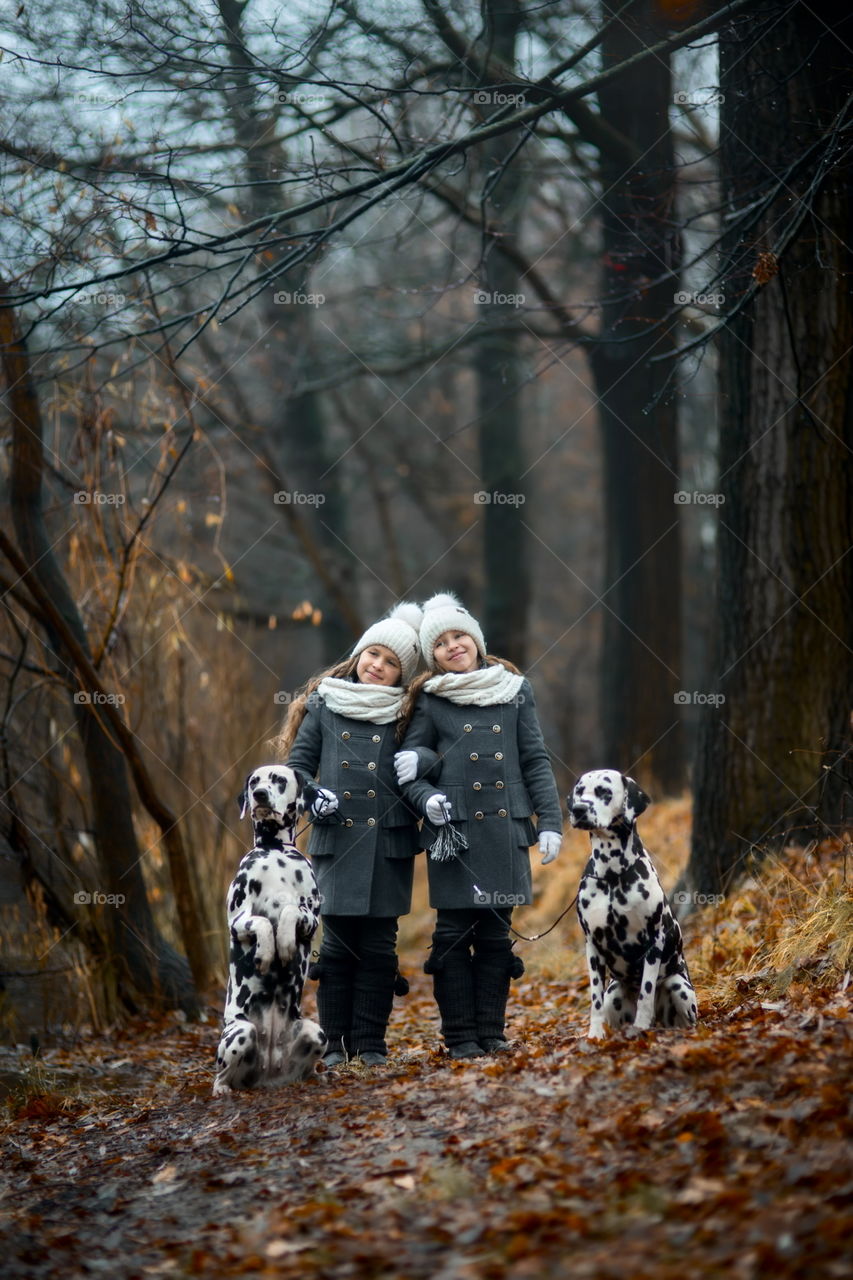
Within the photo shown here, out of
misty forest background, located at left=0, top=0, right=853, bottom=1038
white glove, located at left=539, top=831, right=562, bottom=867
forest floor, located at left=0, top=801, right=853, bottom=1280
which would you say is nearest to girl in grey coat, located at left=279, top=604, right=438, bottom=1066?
forest floor, located at left=0, top=801, right=853, bottom=1280

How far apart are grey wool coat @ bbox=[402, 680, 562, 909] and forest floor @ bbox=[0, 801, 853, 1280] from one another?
26.7 inches

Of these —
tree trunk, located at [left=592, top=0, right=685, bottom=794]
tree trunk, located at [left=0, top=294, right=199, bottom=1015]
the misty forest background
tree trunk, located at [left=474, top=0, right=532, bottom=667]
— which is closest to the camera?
the misty forest background

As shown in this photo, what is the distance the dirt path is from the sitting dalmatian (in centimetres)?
13

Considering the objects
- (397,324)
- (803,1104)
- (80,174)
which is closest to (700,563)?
(397,324)

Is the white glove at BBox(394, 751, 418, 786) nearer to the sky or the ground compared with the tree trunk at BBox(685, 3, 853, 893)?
nearer to the ground

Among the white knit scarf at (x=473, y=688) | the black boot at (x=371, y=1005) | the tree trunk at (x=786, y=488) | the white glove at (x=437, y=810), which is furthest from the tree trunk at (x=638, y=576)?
the white glove at (x=437, y=810)

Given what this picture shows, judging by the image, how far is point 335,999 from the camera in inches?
201

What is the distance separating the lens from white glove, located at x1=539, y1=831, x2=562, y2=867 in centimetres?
478

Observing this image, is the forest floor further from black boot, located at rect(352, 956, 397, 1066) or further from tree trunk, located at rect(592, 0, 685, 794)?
tree trunk, located at rect(592, 0, 685, 794)

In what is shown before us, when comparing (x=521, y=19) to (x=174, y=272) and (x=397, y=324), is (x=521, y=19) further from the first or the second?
(x=397, y=324)

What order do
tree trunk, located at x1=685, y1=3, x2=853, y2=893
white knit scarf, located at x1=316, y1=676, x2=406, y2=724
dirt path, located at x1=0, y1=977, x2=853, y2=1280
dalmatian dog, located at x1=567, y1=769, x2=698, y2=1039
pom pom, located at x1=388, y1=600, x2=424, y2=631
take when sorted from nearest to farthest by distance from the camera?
dirt path, located at x1=0, y1=977, x2=853, y2=1280 < dalmatian dog, located at x1=567, y1=769, x2=698, y2=1039 < white knit scarf, located at x1=316, y1=676, x2=406, y2=724 < pom pom, located at x1=388, y1=600, x2=424, y2=631 < tree trunk, located at x1=685, y1=3, x2=853, y2=893

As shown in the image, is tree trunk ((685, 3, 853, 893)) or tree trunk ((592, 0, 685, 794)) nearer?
tree trunk ((685, 3, 853, 893))

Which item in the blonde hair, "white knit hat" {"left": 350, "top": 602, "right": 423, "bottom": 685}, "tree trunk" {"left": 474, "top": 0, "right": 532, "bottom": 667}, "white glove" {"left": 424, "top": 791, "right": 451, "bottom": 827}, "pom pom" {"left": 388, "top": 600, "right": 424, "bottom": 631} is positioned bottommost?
"white glove" {"left": 424, "top": 791, "right": 451, "bottom": 827}

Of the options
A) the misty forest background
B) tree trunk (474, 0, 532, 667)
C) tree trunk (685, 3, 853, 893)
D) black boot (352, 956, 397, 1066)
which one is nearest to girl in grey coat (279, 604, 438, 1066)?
black boot (352, 956, 397, 1066)
